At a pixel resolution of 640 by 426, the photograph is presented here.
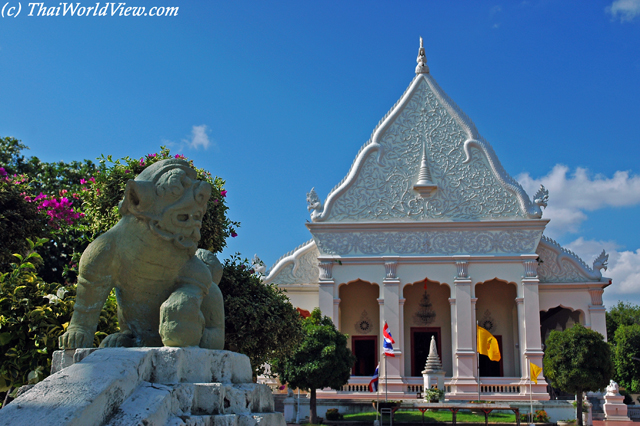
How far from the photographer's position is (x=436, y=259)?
2170 cm

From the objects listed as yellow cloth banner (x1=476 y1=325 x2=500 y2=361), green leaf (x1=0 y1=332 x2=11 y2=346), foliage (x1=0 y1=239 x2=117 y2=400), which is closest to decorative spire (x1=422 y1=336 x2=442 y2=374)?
yellow cloth banner (x1=476 y1=325 x2=500 y2=361)

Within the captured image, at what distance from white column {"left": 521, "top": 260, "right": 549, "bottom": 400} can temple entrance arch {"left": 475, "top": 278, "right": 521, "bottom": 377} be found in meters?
1.44

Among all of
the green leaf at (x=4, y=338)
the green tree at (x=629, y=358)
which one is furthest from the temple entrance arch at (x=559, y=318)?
the green leaf at (x=4, y=338)

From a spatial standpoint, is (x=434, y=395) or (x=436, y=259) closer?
(x=434, y=395)

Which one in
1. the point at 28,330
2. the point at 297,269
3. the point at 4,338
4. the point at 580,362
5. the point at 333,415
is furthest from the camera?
the point at 297,269

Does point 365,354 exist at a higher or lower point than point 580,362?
higher

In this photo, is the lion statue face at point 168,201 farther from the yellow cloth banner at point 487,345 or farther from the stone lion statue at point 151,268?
the yellow cloth banner at point 487,345

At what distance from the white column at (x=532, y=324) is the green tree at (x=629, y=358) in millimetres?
15588

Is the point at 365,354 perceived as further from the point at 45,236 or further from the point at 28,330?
the point at 28,330

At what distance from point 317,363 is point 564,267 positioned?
1103 centimetres

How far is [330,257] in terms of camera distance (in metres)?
21.9

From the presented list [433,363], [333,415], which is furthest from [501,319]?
[333,415]

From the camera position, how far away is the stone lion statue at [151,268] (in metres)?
3.49

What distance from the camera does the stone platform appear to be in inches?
99.0
